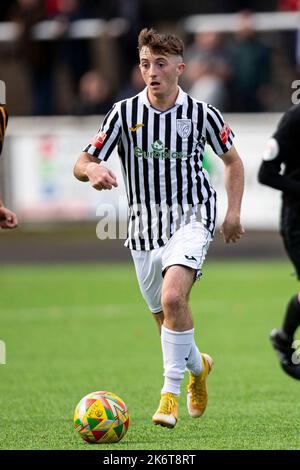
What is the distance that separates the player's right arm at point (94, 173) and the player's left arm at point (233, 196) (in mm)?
821

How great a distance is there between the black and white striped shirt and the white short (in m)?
0.05

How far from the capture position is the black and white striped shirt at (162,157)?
7.51 metres

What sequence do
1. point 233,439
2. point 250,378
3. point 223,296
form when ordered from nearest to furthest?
point 233,439 < point 250,378 < point 223,296

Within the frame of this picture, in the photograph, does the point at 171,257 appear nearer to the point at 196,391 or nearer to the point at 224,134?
the point at 224,134

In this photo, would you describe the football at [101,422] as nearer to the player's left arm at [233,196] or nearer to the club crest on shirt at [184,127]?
the player's left arm at [233,196]

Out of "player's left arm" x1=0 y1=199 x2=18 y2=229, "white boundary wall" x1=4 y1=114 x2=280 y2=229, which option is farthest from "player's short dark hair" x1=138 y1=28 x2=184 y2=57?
"white boundary wall" x1=4 y1=114 x2=280 y2=229

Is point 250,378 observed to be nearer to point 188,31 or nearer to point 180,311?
point 180,311

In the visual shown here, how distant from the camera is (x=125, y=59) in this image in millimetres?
21547

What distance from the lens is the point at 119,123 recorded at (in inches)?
297

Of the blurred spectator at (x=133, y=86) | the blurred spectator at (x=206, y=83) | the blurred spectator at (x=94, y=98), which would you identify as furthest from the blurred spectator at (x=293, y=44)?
the blurred spectator at (x=94, y=98)

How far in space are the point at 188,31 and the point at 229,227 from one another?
14.0 meters
